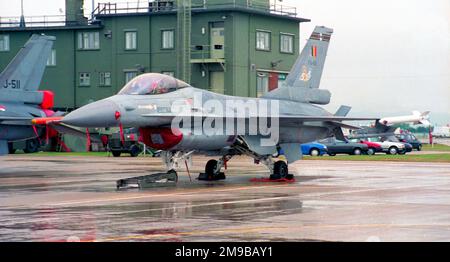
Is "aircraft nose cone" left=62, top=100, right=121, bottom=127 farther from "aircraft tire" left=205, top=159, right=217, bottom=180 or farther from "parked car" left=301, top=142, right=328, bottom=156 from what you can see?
"parked car" left=301, top=142, right=328, bottom=156

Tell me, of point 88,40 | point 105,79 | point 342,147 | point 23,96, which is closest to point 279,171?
point 23,96

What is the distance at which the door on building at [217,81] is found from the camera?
54938 mm

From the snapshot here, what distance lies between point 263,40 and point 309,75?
3035cm

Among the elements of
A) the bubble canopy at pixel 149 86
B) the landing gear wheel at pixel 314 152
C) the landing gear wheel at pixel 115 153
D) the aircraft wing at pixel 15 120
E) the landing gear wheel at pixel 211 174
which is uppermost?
the bubble canopy at pixel 149 86

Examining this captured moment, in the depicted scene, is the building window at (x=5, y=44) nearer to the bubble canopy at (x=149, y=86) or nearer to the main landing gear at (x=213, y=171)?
the main landing gear at (x=213, y=171)

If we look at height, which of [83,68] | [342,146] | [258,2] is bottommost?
[342,146]

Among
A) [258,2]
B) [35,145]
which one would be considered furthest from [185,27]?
[35,145]

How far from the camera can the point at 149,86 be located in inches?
814

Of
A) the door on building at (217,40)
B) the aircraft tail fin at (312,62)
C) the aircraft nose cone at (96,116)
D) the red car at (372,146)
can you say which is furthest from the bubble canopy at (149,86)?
the door on building at (217,40)

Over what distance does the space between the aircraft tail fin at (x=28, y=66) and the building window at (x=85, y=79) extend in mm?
30067
